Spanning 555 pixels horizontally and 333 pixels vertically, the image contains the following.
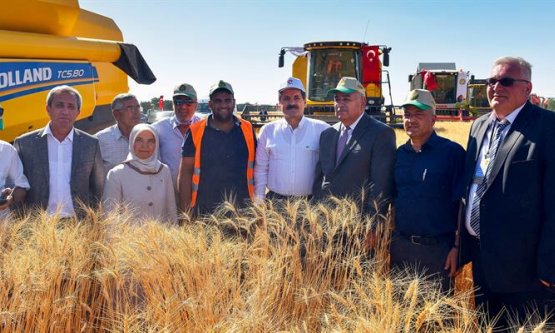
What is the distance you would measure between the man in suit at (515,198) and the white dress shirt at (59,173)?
237 centimetres

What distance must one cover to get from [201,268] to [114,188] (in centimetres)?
151

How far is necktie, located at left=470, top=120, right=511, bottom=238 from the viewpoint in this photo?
2.51 meters

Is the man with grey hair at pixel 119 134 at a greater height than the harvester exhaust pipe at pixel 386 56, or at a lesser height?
lesser

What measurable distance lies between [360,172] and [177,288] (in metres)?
1.57

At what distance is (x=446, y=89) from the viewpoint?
2991 cm

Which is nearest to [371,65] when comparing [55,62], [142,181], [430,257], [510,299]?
[55,62]

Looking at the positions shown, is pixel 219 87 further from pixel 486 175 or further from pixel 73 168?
pixel 486 175

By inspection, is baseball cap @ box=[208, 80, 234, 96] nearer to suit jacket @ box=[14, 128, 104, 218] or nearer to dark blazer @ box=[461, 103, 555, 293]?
suit jacket @ box=[14, 128, 104, 218]

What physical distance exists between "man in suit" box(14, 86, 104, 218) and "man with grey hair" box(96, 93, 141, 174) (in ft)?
2.02

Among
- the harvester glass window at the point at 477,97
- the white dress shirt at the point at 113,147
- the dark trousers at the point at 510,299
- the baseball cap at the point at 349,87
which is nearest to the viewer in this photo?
the dark trousers at the point at 510,299

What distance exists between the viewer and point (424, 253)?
2.86m

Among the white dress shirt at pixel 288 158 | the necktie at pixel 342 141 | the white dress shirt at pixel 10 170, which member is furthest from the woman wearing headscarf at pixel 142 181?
the necktie at pixel 342 141

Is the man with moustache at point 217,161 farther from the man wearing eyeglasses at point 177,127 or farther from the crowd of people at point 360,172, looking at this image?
the man wearing eyeglasses at point 177,127

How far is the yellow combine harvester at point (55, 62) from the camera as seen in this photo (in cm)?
460
